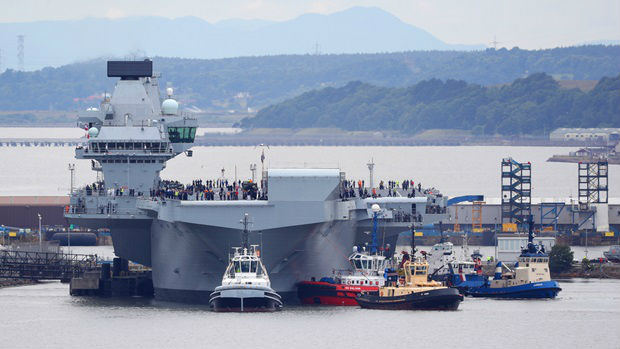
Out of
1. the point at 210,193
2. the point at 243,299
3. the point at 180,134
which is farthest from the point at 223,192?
the point at 180,134

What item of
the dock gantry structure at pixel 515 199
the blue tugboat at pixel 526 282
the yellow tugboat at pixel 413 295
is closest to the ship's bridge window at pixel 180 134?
the blue tugboat at pixel 526 282

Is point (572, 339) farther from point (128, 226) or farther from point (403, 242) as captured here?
point (403, 242)

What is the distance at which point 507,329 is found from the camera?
61.7 m

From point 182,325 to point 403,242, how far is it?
49.0m

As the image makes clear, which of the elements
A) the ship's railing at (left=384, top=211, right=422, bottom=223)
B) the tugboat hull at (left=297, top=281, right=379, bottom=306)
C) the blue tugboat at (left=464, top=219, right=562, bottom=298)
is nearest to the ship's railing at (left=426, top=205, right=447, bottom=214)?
the ship's railing at (left=384, top=211, right=422, bottom=223)

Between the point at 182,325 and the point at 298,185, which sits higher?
the point at 298,185

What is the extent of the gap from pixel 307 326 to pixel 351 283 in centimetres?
738

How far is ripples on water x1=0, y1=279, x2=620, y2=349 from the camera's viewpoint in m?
57.5

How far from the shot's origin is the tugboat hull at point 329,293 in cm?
6719

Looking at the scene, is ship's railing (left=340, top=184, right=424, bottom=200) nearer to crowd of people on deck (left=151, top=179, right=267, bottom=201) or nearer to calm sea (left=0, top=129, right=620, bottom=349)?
crowd of people on deck (left=151, top=179, right=267, bottom=201)

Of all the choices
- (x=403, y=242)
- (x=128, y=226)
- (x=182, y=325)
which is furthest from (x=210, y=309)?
(x=403, y=242)

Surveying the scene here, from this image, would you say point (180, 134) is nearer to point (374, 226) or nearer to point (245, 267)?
point (374, 226)

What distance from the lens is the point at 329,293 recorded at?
6719 cm

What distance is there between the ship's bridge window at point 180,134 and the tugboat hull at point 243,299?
15.5 metres
